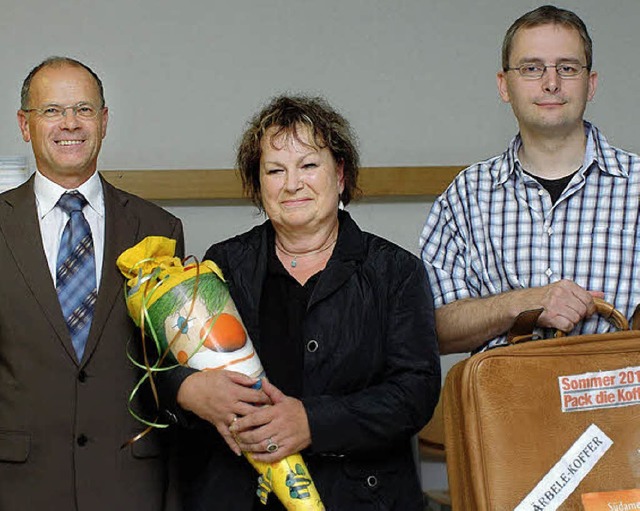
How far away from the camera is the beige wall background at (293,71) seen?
13.2ft

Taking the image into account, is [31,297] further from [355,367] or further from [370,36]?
[370,36]

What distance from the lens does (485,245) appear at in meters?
2.38

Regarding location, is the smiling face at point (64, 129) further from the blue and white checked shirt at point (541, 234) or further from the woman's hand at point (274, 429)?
the blue and white checked shirt at point (541, 234)

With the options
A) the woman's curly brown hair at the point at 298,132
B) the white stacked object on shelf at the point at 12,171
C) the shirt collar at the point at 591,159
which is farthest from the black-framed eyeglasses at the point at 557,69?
the white stacked object on shelf at the point at 12,171

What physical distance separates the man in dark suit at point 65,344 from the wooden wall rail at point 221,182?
1572 mm


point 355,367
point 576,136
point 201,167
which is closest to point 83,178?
point 355,367

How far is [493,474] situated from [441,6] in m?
2.59

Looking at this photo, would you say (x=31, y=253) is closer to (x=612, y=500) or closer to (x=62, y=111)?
(x=62, y=111)

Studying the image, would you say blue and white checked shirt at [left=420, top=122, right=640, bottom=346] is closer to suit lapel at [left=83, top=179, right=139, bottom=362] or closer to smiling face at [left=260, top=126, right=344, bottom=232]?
smiling face at [left=260, top=126, right=344, bottom=232]

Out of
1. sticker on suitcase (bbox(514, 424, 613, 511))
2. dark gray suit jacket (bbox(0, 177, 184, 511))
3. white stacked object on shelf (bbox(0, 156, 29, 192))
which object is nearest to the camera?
sticker on suitcase (bbox(514, 424, 613, 511))

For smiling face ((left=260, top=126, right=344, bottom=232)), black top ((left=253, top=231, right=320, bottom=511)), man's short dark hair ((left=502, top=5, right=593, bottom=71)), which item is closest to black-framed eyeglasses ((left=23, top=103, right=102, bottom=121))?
smiling face ((left=260, top=126, right=344, bottom=232))

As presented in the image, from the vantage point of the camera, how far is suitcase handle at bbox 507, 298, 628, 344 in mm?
2105

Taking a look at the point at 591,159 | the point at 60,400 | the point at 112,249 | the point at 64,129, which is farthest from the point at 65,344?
the point at 591,159

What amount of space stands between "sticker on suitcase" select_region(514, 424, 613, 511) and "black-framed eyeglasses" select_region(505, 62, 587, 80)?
29.8 inches
